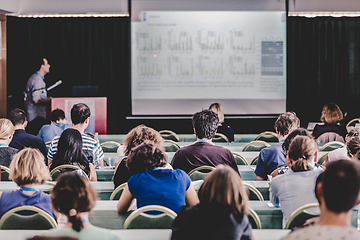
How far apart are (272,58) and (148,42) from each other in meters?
2.69

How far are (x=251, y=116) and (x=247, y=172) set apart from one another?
4.87 metres

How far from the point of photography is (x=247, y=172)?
12.3 ft

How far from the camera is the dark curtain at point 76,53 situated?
28.5 ft

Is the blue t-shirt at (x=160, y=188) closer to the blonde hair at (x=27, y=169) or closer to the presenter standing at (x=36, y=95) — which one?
the blonde hair at (x=27, y=169)

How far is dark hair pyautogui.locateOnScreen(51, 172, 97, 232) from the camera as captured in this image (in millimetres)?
1689

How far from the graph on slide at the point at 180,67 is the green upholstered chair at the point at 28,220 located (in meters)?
6.42

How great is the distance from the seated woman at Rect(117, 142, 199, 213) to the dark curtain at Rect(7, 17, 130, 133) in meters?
6.19

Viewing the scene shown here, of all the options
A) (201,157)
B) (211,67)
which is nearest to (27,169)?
(201,157)

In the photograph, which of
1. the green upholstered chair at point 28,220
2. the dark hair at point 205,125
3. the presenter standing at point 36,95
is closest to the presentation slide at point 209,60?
the presenter standing at point 36,95

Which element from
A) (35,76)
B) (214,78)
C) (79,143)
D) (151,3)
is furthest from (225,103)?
(79,143)

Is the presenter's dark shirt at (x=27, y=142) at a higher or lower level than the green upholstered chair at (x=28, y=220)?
higher

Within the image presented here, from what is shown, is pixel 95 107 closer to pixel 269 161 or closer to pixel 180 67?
pixel 180 67

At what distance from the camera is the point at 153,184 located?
2432mm

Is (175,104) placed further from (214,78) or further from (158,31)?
(158,31)
